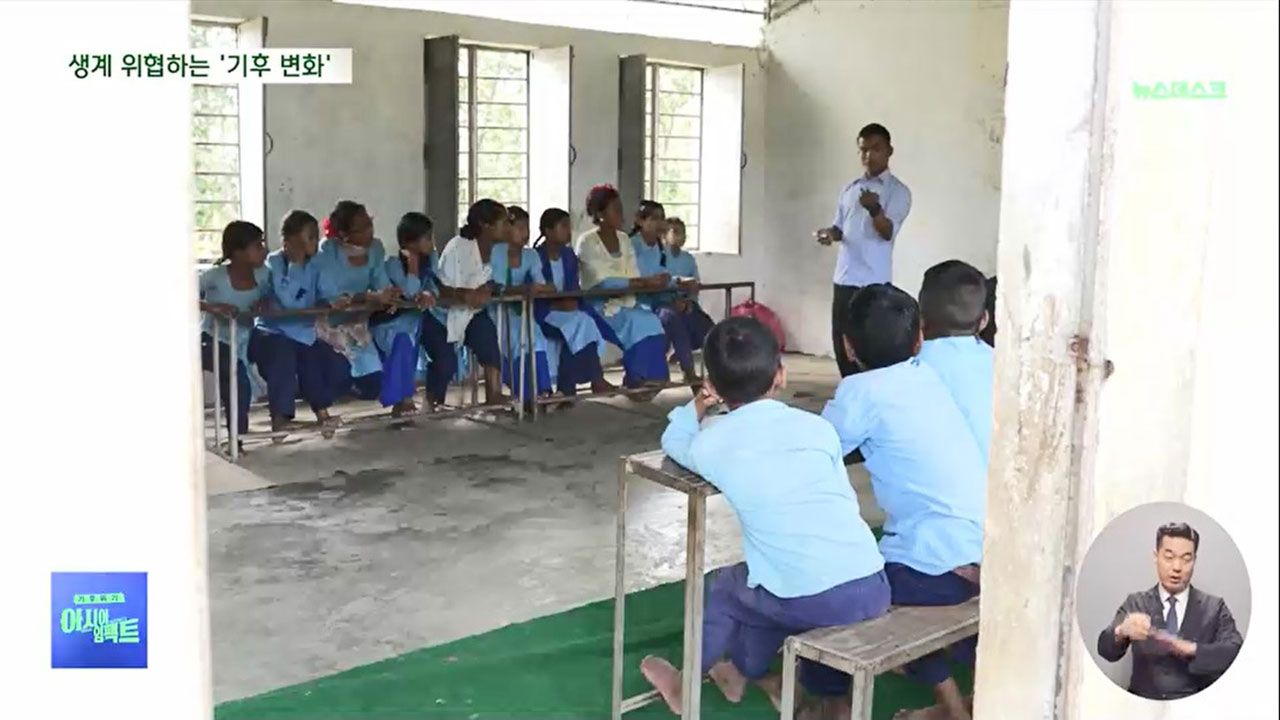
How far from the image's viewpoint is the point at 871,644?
2279mm

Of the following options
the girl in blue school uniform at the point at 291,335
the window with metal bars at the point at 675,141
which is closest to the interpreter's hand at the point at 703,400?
the girl in blue school uniform at the point at 291,335

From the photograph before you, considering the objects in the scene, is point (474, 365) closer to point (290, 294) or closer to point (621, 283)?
point (621, 283)

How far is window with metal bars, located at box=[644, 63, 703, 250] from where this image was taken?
8633 millimetres

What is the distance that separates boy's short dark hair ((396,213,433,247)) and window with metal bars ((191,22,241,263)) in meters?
1.20

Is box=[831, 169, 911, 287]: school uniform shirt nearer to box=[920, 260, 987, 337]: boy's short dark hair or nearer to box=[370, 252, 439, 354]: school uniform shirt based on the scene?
box=[370, 252, 439, 354]: school uniform shirt

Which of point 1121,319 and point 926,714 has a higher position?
point 1121,319

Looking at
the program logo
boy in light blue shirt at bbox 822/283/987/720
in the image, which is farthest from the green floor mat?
the program logo

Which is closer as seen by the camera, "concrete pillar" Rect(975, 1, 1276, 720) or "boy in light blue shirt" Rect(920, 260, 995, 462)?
"concrete pillar" Rect(975, 1, 1276, 720)

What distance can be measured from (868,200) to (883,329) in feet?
11.0

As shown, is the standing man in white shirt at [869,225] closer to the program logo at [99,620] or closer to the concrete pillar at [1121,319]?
the concrete pillar at [1121,319]

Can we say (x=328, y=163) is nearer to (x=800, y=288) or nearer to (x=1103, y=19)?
(x=800, y=288)

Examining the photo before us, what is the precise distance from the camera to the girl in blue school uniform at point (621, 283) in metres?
6.47

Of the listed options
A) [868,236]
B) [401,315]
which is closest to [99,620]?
[401,315]

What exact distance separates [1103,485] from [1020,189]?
0.38 meters
